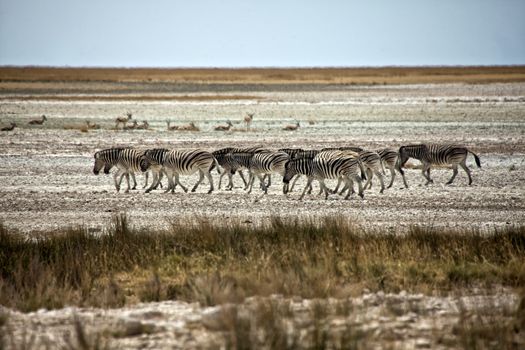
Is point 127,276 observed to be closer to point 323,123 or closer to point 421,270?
point 421,270

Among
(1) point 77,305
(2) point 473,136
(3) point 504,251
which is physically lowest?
(1) point 77,305

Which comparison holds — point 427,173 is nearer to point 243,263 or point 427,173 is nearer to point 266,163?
point 266,163

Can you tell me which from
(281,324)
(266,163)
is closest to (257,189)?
(266,163)

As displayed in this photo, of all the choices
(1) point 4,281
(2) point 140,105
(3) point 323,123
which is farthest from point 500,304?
(2) point 140,105

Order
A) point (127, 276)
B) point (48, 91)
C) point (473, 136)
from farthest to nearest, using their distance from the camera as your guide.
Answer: point (48, 91), point (473, 136), point (127, 276)

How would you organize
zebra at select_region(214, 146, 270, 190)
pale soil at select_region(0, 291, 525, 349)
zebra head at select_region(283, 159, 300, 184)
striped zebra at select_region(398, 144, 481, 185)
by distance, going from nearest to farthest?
pale soil at select_region(0, 291, 525, 349)
zebra head at select_region(283, 159, 300, 184)
zebra at select_region(214, 146, 270, 190)
striped zebra at select_region(398, 144, 481, 185)

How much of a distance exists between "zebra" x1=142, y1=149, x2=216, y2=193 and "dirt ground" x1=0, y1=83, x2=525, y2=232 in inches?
20.6

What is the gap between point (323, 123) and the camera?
40.1 metres

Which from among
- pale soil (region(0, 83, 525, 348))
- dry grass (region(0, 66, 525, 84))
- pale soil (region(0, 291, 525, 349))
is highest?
dry grass (region(0, 66, 525, 84))

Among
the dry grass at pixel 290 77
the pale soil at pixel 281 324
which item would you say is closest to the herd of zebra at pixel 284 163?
the pale soil at pixel 281 324

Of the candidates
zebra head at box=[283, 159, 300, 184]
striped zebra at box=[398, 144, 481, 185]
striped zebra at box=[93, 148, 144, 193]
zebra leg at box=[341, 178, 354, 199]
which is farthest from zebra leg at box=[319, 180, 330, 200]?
striped zebra at box=[93, 148, 144, 193]

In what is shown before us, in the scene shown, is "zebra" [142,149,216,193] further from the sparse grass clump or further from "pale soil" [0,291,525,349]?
"pale soil" [0,291,525,349]

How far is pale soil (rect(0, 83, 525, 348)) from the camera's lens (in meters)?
8.73

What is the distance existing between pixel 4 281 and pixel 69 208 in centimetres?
741
